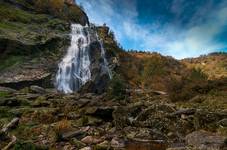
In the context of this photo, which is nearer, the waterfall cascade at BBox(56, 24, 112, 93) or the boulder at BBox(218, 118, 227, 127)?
the boulder at BBox(218, 118, 227, 127)

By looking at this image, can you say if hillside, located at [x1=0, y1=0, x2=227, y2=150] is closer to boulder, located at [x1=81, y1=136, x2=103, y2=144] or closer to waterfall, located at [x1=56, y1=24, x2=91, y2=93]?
boulder, located at [x1=81, y1=136, x2=103, y2=144]

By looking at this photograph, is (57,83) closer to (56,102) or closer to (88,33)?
(88,33)

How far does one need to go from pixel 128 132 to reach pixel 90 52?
45.7m

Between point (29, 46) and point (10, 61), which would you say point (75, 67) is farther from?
point (10, 61)

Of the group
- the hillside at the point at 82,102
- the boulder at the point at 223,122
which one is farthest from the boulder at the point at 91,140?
the boulder at the point at 223,122

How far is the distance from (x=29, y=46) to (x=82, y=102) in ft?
102

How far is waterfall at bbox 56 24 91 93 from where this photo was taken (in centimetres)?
5219

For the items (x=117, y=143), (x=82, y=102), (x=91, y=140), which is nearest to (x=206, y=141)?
(x=117, y=143)

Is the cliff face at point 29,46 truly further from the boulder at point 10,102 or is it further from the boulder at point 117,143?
the boulder at point 117,143

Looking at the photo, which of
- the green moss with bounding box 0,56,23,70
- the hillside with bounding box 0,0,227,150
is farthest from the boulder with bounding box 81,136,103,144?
the green moss with bounding box 0,56,23,70

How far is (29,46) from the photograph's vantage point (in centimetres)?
5444

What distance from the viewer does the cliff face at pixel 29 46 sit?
49500 millimetres

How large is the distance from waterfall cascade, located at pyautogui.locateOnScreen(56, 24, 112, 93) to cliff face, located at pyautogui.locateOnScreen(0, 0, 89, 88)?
52.9 inches

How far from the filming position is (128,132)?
17188 mm
